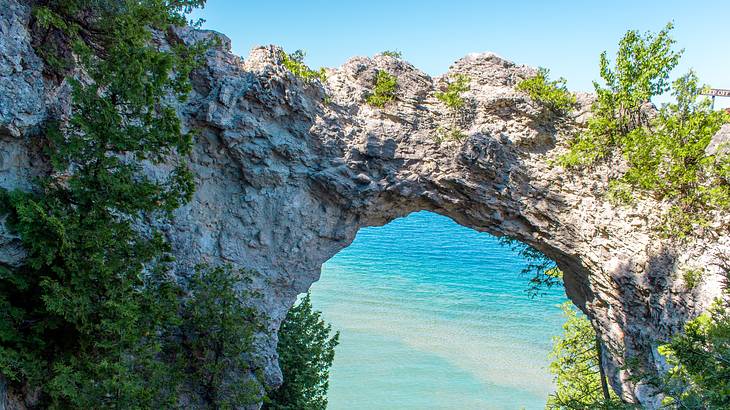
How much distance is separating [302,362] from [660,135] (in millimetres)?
8937

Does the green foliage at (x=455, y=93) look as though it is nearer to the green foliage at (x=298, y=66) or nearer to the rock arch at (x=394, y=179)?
the rock arch at (x=394, y=179)

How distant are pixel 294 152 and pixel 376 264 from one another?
23075 millimetres

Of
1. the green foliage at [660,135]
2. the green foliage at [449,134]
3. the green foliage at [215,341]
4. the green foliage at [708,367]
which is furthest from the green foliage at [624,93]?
the green foliage at [215,341]

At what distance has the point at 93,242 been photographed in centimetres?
541

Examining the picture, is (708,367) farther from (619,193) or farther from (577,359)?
(577,359)

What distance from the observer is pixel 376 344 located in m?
20.6

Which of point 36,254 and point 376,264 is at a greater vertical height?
point 376,264

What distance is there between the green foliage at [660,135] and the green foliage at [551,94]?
1.89 ft

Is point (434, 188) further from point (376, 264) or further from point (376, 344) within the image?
point (376, 264)

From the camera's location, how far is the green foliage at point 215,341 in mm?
7398

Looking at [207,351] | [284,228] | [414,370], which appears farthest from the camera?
[414,370]

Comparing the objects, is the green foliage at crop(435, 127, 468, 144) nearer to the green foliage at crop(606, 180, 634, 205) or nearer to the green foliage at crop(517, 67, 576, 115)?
the green foliage at crop(517, 67, 576, 115)

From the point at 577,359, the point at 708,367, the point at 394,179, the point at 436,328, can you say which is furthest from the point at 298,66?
the point at 436,328

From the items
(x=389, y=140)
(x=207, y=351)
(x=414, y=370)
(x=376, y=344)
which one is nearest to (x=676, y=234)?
(x=389, y=140)
